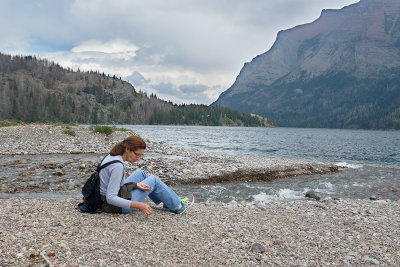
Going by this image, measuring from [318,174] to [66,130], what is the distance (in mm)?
28252

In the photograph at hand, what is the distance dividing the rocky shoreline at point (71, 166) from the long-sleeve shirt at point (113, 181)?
759 centimetres

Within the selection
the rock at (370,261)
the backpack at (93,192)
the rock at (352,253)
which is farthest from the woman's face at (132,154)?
the rock at (370,261)

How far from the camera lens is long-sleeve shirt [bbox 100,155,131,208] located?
258 inches

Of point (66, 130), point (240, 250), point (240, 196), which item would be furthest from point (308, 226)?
point (66, 130)

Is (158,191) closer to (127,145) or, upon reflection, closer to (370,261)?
(127,145)

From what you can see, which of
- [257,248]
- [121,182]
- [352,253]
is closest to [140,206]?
[121,182]

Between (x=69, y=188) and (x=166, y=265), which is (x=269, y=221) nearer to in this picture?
(x=166, y=265)

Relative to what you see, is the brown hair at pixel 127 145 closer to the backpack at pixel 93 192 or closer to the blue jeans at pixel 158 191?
the backpack at pixel 93 192

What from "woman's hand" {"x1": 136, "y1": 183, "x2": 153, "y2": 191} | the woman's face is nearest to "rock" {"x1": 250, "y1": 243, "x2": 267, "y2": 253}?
"woman's hand" {"x1": 136, "y1": 183, "x2": 153, "y2": 191}

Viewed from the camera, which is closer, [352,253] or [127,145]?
[352,253]

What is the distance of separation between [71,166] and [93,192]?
42.2 feet

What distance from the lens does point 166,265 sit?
5152 millimetres

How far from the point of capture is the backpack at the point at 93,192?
22.1 feet

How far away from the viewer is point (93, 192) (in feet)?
22.9
